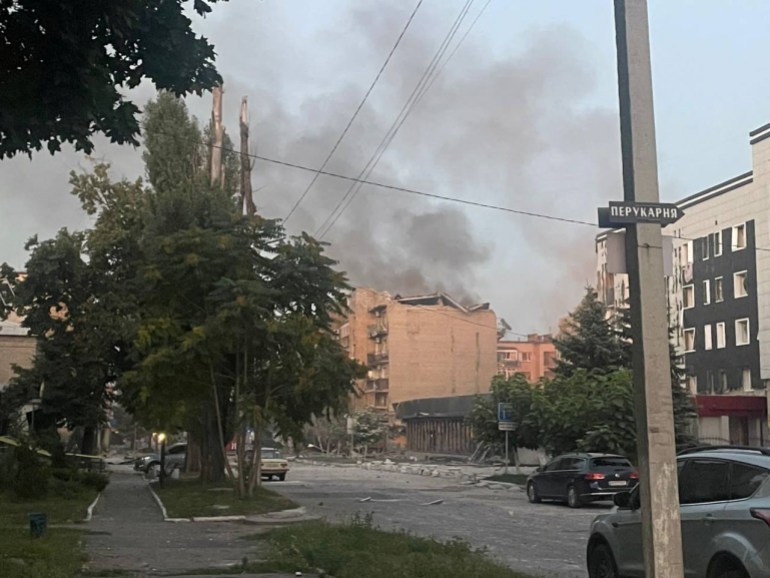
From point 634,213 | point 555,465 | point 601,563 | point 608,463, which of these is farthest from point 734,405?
point 634,213

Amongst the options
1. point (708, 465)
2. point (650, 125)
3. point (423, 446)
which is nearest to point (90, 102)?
point (650, 125)

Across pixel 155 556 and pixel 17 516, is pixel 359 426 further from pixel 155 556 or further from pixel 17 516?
pixel 155 556

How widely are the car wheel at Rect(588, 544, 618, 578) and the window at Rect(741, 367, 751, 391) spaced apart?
5103 centimetres

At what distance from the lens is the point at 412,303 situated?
127062 millimetres

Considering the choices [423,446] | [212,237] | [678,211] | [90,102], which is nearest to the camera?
[678,211]

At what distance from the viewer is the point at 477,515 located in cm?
2617

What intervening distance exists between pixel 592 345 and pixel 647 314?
39.2 m

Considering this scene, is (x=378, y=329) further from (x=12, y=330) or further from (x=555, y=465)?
(x=555, y=465)

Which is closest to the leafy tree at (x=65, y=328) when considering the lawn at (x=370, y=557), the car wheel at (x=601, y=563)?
the lawn at (x=370, y=557)

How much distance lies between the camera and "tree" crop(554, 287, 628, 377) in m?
46.5

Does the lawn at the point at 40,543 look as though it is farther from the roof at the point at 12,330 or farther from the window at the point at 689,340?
the window at the point at 689,340

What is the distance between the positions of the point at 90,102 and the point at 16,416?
4079 cm

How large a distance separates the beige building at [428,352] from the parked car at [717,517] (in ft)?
343

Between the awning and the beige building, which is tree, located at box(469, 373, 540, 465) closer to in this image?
the awning
